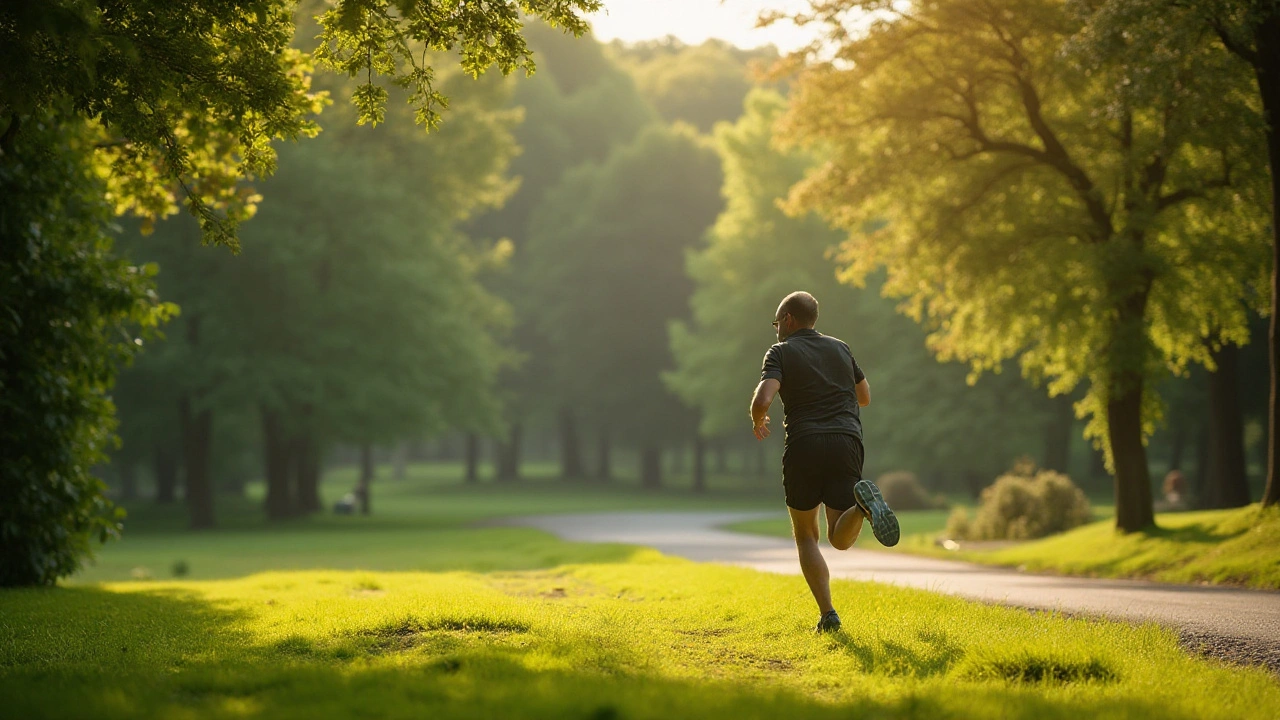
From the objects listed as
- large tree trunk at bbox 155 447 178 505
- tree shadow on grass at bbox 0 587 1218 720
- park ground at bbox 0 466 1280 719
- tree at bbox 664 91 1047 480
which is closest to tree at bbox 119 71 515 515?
tree at bbox 664 91 1047 480

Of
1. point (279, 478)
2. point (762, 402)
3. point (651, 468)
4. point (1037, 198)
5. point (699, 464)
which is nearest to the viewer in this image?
point (762, 402)

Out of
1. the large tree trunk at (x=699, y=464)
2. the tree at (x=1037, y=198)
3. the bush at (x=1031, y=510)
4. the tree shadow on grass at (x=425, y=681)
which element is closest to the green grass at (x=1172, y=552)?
the tree at (x=1037, y=198)

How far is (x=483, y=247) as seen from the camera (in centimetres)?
5088

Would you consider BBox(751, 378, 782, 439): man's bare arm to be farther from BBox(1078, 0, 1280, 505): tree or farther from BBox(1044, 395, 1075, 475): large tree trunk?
BBox(1044, 395, 1075, 475): large tree trunk

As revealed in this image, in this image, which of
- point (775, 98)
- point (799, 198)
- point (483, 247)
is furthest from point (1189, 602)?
point (483, 247)

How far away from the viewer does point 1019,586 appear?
1321 centimetres

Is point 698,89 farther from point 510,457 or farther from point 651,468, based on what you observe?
point 651,468

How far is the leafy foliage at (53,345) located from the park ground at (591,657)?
2.96ft

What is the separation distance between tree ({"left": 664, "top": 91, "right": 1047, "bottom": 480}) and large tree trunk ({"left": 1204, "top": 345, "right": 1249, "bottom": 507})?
18.4 metres

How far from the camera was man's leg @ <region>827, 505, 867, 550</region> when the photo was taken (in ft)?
24.8

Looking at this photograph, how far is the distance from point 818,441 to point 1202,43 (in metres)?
10.3

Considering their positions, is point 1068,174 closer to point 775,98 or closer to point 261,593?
point 261,593

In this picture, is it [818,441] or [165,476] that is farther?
[165,476]

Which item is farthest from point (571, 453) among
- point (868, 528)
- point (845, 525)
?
point (845, 525)
